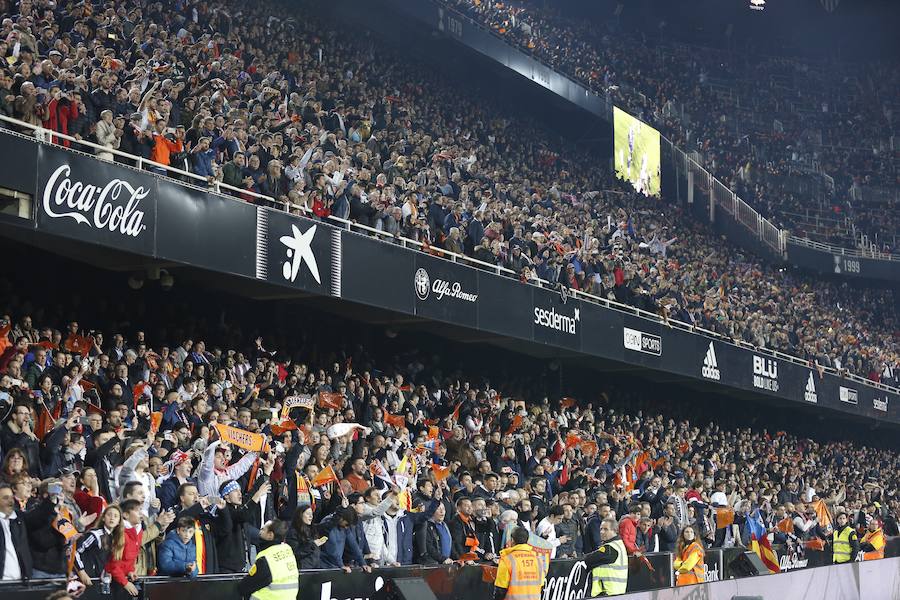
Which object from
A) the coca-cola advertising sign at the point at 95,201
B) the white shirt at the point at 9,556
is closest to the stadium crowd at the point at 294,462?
the white shirt at the point at 9,556

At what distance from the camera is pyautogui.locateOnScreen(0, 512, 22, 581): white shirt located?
8.55 m

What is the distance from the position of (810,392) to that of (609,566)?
23.7 m

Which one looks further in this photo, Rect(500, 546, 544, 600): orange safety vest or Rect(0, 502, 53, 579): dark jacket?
Rect(500, 546, 544, 600): orange safety vest

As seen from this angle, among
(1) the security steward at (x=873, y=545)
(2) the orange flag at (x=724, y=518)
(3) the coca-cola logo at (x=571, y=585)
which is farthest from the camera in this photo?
(1) the security steward at (x=873, y=545)

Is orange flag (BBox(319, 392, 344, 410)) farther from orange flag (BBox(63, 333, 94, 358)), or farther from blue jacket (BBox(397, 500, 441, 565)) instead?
blue jacket (BBox(397, 500, 441, 565))

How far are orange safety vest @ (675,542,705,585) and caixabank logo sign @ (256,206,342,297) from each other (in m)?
6.39

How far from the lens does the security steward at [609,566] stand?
13172 mm

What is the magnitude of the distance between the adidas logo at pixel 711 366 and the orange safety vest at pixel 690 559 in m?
14.7

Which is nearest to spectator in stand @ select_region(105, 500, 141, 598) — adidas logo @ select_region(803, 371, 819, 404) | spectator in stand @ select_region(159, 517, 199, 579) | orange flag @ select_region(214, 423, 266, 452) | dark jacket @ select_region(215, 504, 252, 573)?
spectator in stand @ select_region(159, 517, 199, 579)

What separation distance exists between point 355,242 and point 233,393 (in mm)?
3867

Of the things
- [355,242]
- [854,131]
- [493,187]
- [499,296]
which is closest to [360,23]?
[493,187]

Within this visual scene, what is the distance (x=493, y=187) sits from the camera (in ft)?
93.6

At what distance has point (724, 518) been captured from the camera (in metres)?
20.3

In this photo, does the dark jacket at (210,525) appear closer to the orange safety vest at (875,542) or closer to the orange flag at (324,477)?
the orange flag at (324,477)
